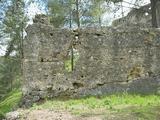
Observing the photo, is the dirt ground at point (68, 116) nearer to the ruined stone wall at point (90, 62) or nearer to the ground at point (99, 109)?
the ground at point (99, 109)

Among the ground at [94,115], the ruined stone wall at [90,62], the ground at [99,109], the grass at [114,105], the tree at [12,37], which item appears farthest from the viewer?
the tree at [12,37]

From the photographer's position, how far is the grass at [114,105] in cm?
2125

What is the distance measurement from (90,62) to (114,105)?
5217 mm

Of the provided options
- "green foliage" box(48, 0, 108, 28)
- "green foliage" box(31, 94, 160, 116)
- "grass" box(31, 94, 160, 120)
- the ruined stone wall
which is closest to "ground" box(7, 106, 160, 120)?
"grass" box(31, 94, 160, 120)

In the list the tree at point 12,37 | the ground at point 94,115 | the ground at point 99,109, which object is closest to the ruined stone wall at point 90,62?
the ground at point 99,109

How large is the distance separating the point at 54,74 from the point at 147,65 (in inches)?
234

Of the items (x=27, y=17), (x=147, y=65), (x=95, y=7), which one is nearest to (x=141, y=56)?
(x=147, y=65)

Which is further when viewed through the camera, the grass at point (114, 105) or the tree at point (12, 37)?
the tree at point (12, 37)

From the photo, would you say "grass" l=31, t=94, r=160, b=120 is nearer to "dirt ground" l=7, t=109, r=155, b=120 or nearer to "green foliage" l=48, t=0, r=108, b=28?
"dirt ground" l=7, t=109, r=155, b=120

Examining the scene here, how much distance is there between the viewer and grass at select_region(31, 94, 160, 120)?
21.3 m

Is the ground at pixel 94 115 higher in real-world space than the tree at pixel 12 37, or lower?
lower

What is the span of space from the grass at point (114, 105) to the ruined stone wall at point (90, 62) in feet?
4.24

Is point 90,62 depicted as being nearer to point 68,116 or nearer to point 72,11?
point 68,116

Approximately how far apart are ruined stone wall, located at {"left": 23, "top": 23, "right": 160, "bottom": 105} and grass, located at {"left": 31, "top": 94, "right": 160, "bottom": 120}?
4.24 ft
